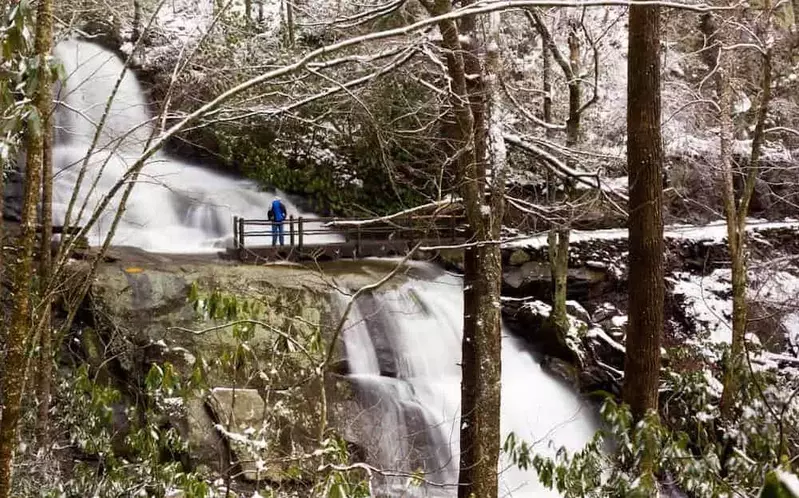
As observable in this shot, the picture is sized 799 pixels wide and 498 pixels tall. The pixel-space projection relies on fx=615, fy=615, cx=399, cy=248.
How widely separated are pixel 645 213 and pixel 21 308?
476cm

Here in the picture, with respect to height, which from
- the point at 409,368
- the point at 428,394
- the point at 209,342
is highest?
the point at 209,342

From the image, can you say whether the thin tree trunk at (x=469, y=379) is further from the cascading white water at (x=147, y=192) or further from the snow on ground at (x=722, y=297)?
the cascading white water at (x=147, y=192)

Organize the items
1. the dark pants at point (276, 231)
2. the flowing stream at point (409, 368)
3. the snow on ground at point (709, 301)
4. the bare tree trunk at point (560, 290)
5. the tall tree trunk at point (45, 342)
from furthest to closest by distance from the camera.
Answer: the dark pants at point (276, 231), the snow on ground at point (709, 301), the bare tree trunk at point (560, 290), the flowing stream at point (409, 368), the tall tree trunk at point (45, 342)

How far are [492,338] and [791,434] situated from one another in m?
4.42

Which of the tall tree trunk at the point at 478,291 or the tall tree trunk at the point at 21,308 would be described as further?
the tall tree trunk at the point at 478,291

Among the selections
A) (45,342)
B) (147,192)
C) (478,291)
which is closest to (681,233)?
(478,291)

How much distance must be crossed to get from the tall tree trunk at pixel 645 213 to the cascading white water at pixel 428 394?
3.36 m

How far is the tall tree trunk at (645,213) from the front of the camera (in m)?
5.38

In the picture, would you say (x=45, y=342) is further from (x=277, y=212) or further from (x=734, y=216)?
(x=734, y=216)

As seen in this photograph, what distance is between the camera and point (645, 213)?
17.9ft

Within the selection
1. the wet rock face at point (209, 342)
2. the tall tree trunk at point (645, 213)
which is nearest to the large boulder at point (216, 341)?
the wet rock face at point (209, 342)

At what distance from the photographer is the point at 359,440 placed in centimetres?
883

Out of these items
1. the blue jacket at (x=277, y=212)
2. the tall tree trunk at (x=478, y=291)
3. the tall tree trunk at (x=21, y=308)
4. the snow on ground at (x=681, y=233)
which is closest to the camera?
the tall tree trunk at (x=21, y=308)

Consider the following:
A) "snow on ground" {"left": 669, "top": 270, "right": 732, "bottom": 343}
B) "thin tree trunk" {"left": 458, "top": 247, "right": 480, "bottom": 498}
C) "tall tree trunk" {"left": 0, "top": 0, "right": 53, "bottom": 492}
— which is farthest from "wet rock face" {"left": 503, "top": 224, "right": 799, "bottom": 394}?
"tall tree trunk" {"left": 0, "top": 0, "right": 53, "bottom": 492}
